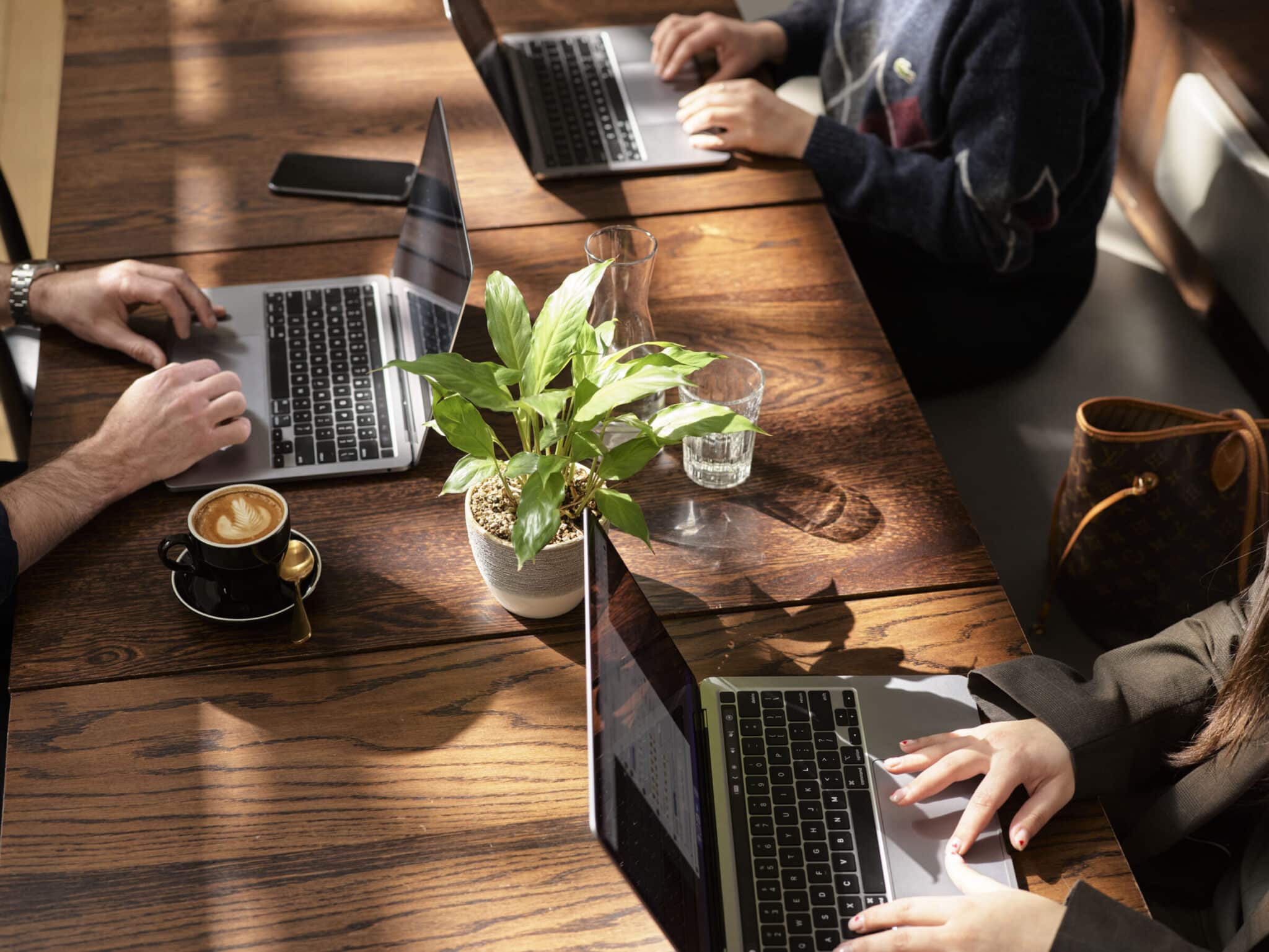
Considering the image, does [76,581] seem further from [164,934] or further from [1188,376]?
[1188,376]

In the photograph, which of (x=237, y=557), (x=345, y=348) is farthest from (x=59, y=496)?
(x=345, y=348)

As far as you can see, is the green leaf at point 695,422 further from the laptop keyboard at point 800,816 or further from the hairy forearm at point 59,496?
the hairy forearm at point 59,496

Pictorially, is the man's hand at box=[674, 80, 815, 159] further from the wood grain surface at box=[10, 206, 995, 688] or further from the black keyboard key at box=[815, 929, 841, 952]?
the black keyboard key at box=[815, 929, 841, 952]

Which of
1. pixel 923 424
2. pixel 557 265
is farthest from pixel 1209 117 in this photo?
pixel 557 265

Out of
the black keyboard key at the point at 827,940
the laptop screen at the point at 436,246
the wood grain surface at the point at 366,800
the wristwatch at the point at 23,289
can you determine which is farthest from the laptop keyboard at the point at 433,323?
the black keyboard key at the point at 827,940

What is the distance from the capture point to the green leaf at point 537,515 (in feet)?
3.14

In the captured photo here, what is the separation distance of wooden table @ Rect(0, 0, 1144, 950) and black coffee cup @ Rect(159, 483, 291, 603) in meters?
0.05

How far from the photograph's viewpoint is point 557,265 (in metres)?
1.56

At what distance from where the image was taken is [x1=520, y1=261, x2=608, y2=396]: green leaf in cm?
102

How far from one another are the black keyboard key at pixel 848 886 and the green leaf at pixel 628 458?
385mm

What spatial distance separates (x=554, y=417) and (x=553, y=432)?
1cm

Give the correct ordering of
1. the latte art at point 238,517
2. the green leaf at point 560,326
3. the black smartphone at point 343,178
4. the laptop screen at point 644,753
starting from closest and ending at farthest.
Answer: the laptop screen at point 644,753, the green leaf at point 560,326, the latte art at point 238,517, the black smartphone at point 343,178

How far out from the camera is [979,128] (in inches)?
67.9

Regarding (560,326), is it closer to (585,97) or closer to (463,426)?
(463,426)
